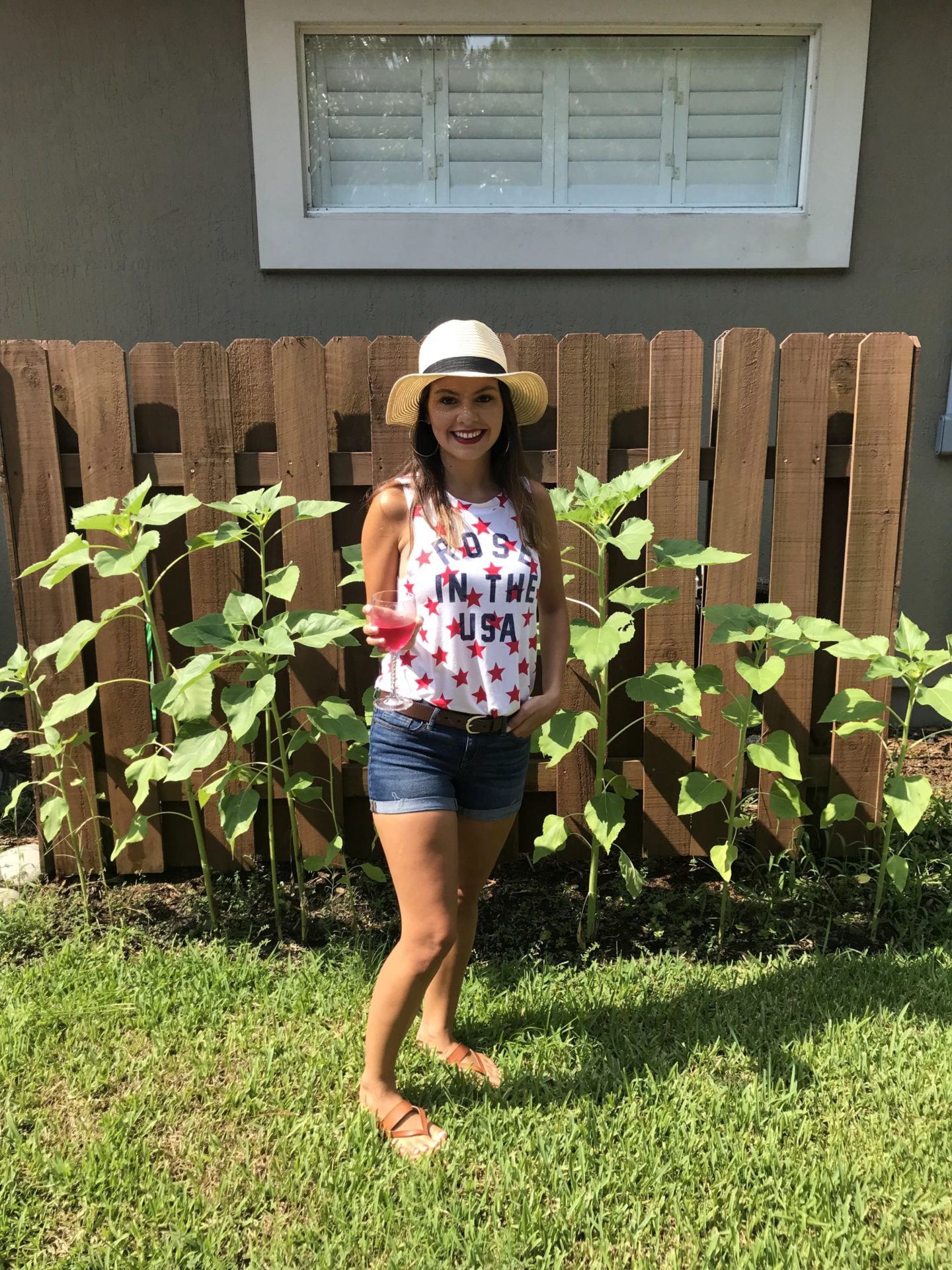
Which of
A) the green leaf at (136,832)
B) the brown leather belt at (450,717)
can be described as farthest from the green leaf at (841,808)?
the green leaf at (136,832)

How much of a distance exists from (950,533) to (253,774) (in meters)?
3.58

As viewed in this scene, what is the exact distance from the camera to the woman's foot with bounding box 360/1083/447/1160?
182 cm

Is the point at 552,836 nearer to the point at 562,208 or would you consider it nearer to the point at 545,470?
the point at 545,470

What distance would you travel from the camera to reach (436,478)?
185cm

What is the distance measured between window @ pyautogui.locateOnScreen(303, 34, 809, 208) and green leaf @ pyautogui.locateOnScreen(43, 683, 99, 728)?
2636 millimetres

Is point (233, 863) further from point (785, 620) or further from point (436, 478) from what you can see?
point (785, 620)

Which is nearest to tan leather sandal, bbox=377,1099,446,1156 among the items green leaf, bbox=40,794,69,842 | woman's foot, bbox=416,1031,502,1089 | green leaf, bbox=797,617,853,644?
woman's foot, bbox=416,1031,502,1089

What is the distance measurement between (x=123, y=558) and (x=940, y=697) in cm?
233

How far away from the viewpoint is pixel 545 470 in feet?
8.99

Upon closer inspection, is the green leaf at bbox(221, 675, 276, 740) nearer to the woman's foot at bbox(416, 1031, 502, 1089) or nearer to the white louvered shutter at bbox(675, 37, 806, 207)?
the woman's foot at bbox(416, 1031, 502, 1089)

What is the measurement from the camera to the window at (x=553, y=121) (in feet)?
12.5

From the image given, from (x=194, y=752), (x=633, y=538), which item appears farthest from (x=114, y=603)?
(x=633, y=538)

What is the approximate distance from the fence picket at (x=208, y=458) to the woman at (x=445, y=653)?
3.25 feet

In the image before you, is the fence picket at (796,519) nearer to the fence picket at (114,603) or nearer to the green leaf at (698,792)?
the green leaf at (698,792)
